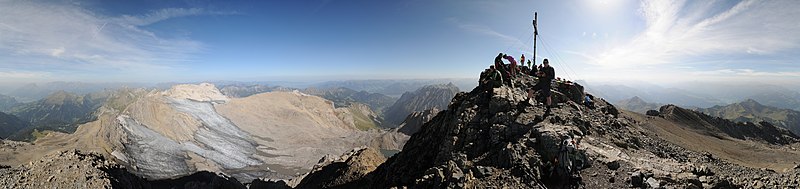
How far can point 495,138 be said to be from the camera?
66.2 feet

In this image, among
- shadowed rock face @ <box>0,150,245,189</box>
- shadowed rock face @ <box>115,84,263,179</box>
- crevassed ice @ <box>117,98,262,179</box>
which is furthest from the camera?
shadowed rock face @ <box>115,84,263,179</box>

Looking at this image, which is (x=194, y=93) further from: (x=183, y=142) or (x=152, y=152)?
(x=152, y=152)

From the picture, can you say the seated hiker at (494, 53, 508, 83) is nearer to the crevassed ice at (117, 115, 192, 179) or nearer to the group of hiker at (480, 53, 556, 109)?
the group of hiker at (480, 53, 556, 109)

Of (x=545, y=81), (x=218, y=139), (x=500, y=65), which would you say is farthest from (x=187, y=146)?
(x=545, y=81)

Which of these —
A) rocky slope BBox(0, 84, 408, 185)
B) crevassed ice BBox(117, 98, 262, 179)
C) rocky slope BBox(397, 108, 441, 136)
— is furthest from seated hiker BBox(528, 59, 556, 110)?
rocky slope BBox(397, 108, 441, 136)

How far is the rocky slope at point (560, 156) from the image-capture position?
15.2 m

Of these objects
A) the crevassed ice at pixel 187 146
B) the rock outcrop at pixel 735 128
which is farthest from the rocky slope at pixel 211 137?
the rock outcrop at pixel 735 128

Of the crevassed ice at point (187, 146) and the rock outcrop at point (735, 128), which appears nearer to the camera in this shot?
the rock outcrop at point (735, 128)

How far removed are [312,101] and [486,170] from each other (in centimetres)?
15424

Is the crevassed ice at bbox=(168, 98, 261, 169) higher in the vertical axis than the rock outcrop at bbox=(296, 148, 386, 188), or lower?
lower

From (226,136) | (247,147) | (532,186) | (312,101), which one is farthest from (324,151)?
(532,186)

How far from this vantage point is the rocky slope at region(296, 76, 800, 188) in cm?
1524

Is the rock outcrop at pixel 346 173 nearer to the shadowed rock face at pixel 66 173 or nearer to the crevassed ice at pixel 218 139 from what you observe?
the shadowed rock face at pixel 66 173

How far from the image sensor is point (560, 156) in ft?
55.6
